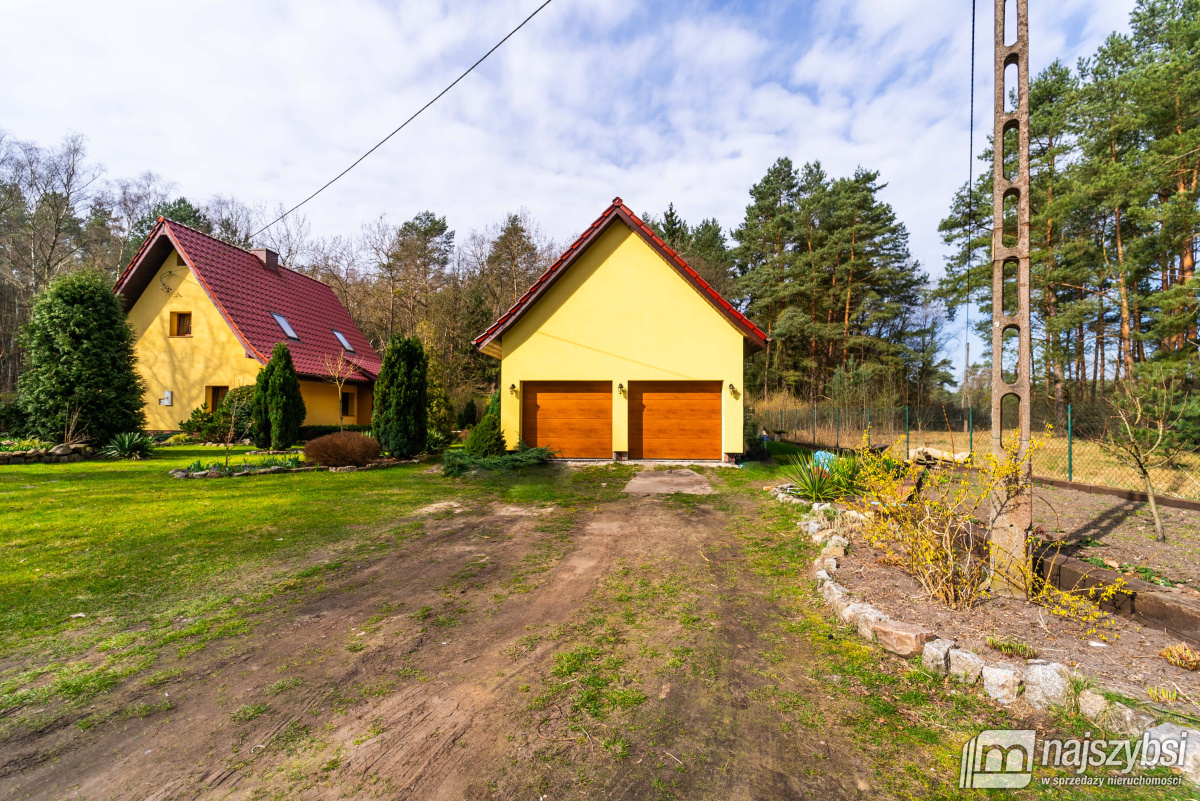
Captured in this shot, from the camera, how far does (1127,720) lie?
2.29m

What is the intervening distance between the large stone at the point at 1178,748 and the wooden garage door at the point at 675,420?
10.5 metres

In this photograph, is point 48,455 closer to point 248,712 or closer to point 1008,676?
point 248,712

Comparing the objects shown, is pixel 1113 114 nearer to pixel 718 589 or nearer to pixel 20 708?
pixel 718 589

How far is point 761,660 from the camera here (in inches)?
121

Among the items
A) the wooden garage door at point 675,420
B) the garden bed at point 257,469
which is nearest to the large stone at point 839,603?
the wooden garage door at point 675,420

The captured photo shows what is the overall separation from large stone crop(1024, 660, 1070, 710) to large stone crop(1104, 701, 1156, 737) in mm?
166

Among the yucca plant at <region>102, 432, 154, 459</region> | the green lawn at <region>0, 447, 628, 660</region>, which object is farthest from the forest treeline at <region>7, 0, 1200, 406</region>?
the green lawn at <region>0, 447, 628, 660</region>

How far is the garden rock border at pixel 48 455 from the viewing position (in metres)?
10.8

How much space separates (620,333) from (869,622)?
1023 centimetres

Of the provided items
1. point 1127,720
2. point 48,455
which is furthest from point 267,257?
point 1127,720

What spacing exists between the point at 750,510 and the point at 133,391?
54.4 feet

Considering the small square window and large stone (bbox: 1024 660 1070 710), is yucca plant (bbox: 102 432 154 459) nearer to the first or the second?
the small square window

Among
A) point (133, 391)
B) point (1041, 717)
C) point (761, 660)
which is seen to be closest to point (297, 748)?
point (761, 660)

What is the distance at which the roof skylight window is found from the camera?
18.4 metres
